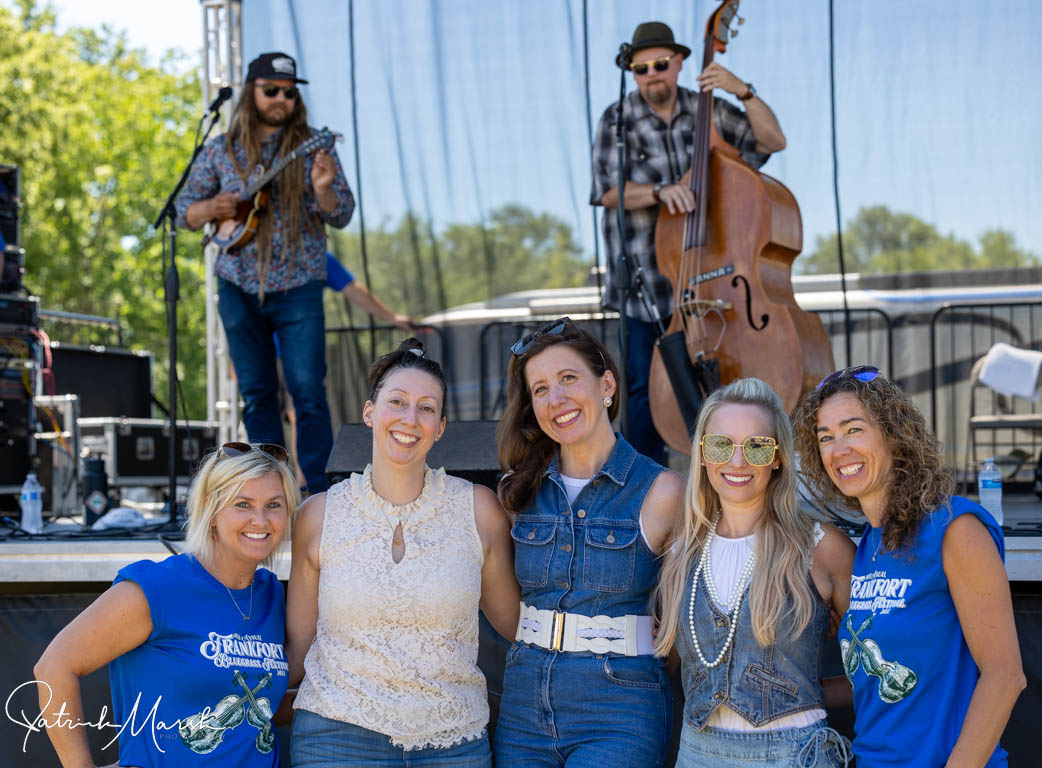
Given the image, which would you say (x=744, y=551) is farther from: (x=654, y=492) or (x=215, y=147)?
(x=215, y=147)

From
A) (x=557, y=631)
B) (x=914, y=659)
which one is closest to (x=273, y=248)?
(x=557, y=631)

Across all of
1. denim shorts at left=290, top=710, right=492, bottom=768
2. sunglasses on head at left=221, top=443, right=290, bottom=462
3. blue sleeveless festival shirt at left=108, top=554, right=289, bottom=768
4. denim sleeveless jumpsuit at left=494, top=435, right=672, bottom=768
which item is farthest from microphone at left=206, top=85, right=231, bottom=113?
denim shorts at left=290, top=710, right=492, bottom=768

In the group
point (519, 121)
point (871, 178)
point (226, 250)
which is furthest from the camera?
point (519, 121)

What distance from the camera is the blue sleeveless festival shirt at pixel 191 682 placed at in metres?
2.55

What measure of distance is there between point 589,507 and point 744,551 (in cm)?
42

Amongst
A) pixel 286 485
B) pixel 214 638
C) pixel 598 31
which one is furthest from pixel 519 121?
pixel 214 638

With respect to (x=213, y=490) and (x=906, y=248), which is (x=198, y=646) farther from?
(x=906, y=248)

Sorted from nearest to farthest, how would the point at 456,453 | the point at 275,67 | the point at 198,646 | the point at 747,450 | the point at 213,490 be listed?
the point at 747,450, the point at 198,646, the point at 213,490, the point at 456,453, the point at 275,67

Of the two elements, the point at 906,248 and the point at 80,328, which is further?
the point at 80,328

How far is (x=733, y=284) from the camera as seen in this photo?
3986mm

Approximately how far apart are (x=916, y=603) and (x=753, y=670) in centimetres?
38

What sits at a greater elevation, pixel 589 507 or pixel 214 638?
pixel 589 507

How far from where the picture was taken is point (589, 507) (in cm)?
269

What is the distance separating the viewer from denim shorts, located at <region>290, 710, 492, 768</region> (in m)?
2.54
